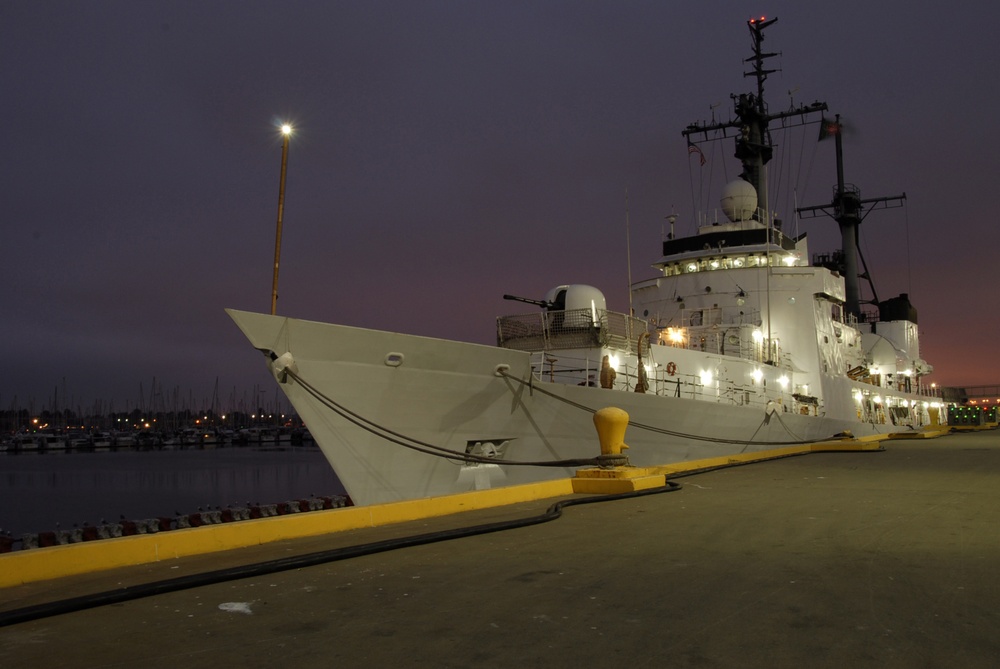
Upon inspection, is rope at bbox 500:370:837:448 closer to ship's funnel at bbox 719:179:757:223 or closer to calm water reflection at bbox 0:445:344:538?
ship's funnel at bbox 719:179:757:223

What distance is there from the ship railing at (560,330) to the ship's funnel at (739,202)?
42.7ft

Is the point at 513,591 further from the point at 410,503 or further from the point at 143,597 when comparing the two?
the point at 410,503

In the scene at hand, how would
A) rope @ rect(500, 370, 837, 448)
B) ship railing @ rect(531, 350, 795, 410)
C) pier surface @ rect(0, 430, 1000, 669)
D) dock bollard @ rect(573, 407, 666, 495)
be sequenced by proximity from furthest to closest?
ship railing @ rect(531, 350, 795, 410), rope @ rect(500, 370, 837, 448), dock bollard @ rect(573, 407, 666, 495), pier surface @ rect(0, 430, 1000, 669)

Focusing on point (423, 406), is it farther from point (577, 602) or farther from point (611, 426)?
point (577, 602)

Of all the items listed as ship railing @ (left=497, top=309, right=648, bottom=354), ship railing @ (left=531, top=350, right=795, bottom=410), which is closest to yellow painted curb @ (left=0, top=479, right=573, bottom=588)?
ship railing @ (left=531, top=350, right=795, bottom=410)

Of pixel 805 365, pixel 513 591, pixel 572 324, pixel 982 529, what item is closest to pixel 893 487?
pixel 982 529

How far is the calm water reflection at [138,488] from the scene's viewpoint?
106ft

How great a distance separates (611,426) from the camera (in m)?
9.66

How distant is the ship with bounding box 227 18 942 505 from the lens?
406 inches

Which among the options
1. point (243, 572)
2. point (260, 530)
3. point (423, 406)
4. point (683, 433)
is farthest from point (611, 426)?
point (683, 433)

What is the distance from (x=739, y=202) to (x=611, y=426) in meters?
19.6

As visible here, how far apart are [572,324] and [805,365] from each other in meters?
11.8

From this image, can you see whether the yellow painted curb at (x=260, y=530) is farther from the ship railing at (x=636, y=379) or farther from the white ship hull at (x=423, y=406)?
the ship railing at (x=636, y=379)

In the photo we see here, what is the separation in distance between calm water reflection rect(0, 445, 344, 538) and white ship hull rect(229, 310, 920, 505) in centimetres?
1954
